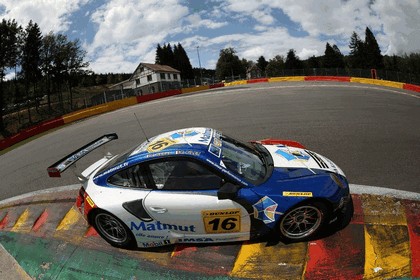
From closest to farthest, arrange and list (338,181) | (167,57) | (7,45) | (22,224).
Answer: (338,181)
(22,224)
(7,45)
(167,57)

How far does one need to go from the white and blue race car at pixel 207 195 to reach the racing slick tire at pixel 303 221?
0.01m

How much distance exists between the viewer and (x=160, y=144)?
15.0 feet

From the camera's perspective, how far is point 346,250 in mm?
3979

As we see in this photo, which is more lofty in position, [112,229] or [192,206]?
[192,206]

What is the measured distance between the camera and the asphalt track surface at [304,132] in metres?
6.61

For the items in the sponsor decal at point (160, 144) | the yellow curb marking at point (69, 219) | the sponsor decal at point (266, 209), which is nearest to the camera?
the sponsor decal at point (266, 209)

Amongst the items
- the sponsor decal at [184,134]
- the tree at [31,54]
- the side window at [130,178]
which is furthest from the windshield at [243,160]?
the tree at [31,54]

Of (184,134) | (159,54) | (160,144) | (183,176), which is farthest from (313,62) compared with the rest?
(183,176)

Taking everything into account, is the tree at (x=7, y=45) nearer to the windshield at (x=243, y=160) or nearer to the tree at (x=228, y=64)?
the windshield at (x=243, y=160)

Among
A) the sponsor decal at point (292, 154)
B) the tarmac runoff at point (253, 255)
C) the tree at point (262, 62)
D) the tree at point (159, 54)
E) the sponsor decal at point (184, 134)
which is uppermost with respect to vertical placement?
the tree at point (159, 54)

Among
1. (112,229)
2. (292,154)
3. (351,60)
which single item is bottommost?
(112,229)

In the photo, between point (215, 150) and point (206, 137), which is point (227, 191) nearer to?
point (215, 150)

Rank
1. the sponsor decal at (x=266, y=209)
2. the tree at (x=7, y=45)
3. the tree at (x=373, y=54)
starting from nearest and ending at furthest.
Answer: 1. the sponsor decal at (x=266, y=209)
2. the tree at (x=7, y=45)
3. the tree at (x=373, y=54)

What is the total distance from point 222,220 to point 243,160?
88 cm
